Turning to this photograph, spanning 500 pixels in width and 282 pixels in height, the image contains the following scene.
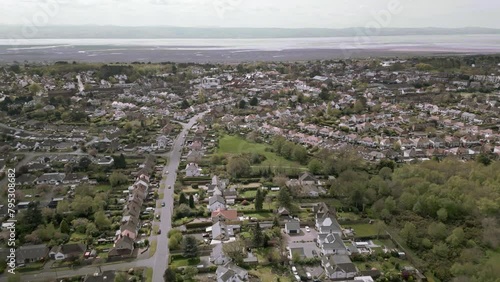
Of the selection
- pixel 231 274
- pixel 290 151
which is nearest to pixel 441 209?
pixel 231 274

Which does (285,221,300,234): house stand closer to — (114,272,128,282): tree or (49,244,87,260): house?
(114,272,128,282): tree

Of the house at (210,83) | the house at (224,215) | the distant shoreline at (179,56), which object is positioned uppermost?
the distant shoreline at (179,56)

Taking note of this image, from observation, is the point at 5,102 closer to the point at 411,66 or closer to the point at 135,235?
the point at 135,235

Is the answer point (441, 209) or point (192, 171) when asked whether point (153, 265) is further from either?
point (441, 209)

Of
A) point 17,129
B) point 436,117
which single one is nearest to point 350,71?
point 436,117

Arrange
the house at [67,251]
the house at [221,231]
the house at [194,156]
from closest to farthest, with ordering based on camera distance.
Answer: the house at [67,251] → the house at [221,231] → the house at [194,156]

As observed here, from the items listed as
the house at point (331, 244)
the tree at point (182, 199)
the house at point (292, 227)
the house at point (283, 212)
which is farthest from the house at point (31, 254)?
the house at point (331, 244)

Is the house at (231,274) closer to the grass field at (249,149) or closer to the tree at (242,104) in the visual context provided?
the grass field at (249,149)
